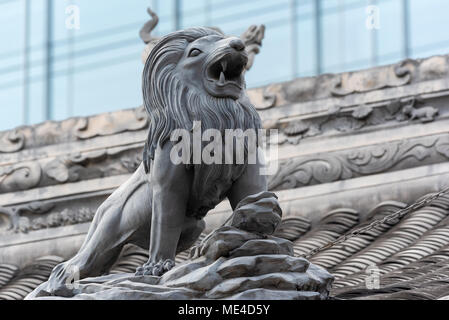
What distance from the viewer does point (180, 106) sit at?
11297 millimetres

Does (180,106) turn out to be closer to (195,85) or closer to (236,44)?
(195,85)

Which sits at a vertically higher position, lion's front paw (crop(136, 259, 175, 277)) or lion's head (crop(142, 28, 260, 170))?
lion's head (crop(142, 28, 260, 170))

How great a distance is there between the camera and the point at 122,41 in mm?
23312

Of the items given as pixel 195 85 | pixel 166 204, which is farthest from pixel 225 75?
pixel 166 204

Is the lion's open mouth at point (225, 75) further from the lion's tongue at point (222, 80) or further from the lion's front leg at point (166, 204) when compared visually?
the lion's front leg at point (166, 204)

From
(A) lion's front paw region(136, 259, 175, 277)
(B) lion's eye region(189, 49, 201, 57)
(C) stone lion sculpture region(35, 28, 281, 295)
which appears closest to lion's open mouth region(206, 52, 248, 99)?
(C) stone lion sculpture region(35, 28, 281, 295)

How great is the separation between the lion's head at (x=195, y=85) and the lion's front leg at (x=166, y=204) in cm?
15

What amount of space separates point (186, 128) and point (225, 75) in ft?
1.29

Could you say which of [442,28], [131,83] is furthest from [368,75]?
[131,83]

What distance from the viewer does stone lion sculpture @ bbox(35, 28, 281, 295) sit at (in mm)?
11227

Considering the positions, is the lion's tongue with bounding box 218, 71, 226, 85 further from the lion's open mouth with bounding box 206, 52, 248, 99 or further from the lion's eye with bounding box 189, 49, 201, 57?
the lion's eye with bounding box 189, 49, 201, 57

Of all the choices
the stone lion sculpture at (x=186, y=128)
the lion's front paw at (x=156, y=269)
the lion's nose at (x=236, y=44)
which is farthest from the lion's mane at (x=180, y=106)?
the lion's front paw at (x=156, y=269)
